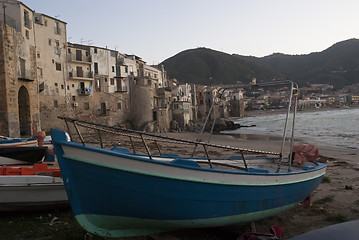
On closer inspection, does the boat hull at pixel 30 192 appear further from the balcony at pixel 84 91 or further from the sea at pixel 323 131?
the balcony at pixel 84 91

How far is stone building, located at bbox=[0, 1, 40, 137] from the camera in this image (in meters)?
20.6

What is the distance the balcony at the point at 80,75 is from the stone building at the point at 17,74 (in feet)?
23.2

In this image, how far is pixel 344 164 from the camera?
14.5 meters

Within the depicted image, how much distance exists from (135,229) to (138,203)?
2.17 ft

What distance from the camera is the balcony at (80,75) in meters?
35.0

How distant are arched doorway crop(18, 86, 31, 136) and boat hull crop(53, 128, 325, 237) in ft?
73.0

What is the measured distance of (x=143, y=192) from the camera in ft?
15.8

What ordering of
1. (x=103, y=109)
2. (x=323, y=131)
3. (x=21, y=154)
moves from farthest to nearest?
(x=323, y=131) → (x=103, y=109) → (x=21, y=154)

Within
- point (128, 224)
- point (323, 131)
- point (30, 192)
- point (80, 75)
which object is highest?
point (80, 75)

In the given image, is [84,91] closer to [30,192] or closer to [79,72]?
[79,72]

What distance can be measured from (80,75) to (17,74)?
1380 cm

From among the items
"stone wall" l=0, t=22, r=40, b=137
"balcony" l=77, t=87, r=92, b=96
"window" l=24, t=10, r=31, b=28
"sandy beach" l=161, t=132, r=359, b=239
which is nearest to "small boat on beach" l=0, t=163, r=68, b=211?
"sandy beach" l=161, t=132, r=359, b=239

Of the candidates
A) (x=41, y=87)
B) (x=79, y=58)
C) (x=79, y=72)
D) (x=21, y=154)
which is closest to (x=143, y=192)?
(x=21, y=154)

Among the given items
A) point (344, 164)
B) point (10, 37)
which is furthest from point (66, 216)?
point (10, 37)
